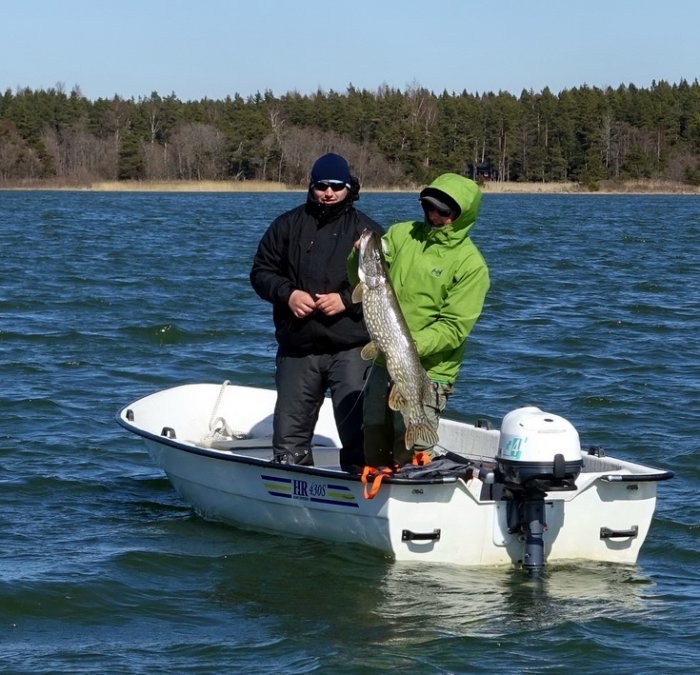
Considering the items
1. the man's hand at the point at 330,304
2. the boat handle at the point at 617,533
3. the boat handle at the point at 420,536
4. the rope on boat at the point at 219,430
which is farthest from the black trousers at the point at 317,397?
the rope on boat at the point at 219,430

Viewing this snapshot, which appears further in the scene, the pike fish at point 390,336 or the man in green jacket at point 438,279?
the man in green jacket at point 438,279

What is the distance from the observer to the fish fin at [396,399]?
22.6 ft

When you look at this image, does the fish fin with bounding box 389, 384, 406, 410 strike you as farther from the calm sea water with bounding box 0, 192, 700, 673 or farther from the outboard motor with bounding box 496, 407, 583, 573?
the calm sea water with bounding box 0, 192, 700, 673

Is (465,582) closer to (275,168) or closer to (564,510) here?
(564,510)

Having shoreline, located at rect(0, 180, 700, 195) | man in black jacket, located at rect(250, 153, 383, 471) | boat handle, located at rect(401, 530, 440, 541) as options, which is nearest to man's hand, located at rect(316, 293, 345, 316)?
man in black jacket, located at rect(250, 153, 383, 471)

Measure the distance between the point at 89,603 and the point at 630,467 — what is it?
10.3 ft

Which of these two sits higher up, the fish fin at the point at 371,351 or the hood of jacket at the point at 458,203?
the hood of jacket at the point at 458,203

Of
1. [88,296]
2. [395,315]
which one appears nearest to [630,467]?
[395,315]

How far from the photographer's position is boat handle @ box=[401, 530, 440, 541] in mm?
7309

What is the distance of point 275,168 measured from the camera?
110 m

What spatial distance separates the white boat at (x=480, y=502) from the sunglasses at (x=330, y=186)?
1.60 metres

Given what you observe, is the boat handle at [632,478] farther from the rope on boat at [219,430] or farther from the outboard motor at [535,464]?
the rope on boat at [219,430]

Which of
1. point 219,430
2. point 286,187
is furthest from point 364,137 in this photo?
point 219,430

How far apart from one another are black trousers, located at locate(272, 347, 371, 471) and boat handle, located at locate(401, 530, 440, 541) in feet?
1.94
